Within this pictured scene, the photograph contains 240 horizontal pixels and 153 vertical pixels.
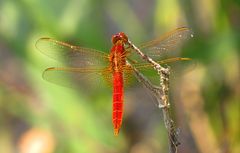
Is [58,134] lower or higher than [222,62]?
lower

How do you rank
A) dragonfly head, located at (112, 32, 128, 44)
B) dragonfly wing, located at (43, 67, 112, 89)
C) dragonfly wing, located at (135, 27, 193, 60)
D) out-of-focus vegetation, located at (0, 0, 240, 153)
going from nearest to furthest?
dragonfly head, located at (112, 32, 128, 44), dragonfly wing, located at (135, 27, 193, 60), dragonfly wing, located at (43, 67, 112, 89), out-of-focus vegetation, located at (0, 0, 240, 153)

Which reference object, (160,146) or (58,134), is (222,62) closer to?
(160,146)

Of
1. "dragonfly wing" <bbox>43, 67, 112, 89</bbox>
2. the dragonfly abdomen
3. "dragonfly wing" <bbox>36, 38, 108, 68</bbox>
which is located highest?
"dragonfly wing" <bbox>36, 38, 108, 68</bbox>

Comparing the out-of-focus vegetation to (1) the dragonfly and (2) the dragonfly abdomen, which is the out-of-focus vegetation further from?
(2) the dragonfly abdomen

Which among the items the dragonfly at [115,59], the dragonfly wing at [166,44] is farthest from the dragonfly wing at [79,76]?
the dragonfly wing at [166,44]

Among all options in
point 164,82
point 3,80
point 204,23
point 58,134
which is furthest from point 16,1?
point 164,82

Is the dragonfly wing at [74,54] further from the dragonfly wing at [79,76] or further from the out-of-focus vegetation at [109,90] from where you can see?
the out-of-focus vegetation at [109,90]

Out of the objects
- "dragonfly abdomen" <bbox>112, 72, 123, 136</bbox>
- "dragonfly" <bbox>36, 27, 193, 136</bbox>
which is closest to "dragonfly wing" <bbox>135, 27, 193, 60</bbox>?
"dragonfly" <bbox>36, 27, 193, 136</bbox>
